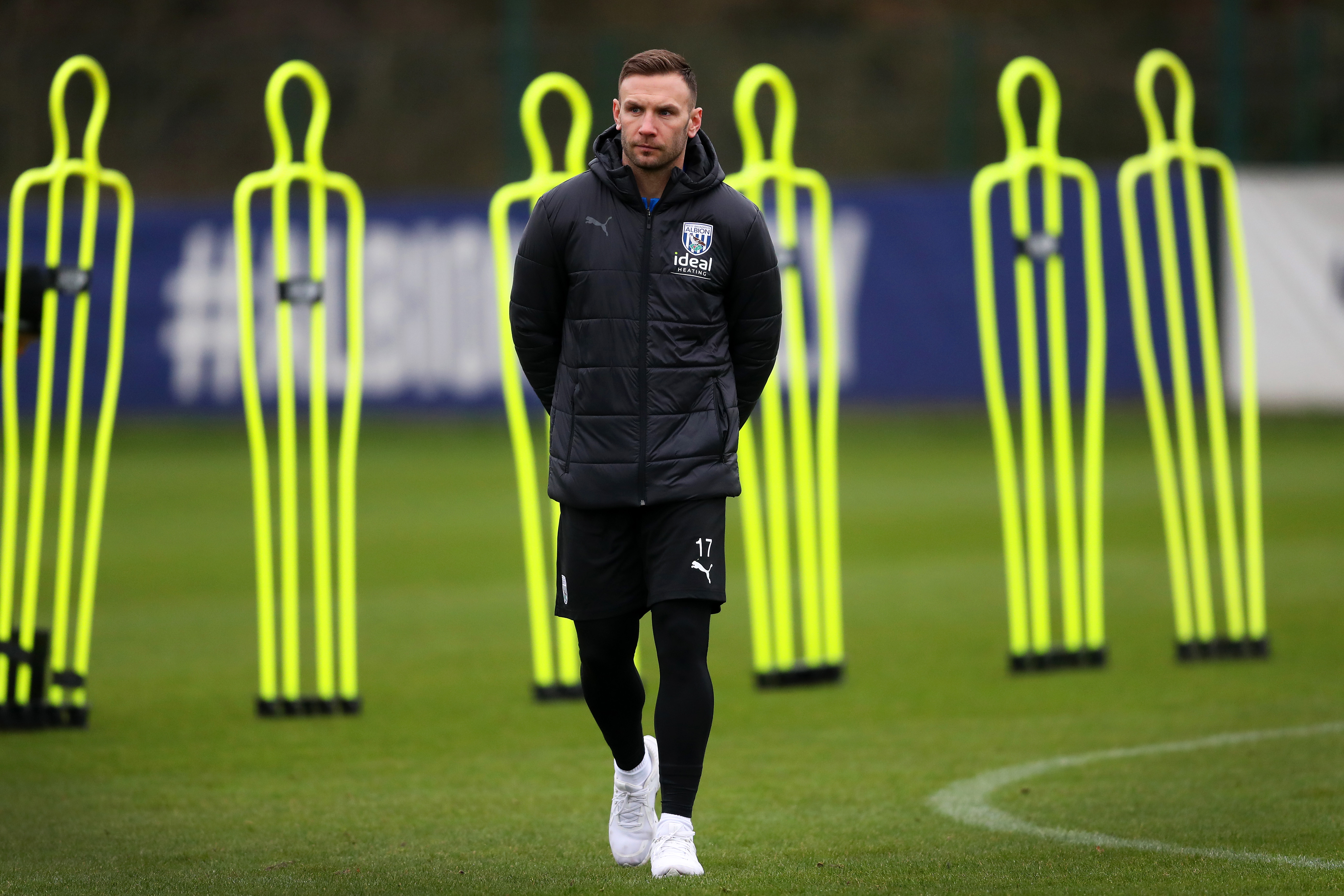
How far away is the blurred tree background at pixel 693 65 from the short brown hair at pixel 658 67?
55.4ft

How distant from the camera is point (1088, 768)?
5.57 meters

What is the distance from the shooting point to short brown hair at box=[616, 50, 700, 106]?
13.8 ft

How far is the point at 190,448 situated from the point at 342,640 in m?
12.1

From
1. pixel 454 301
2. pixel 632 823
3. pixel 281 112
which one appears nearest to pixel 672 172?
pixel 632 823

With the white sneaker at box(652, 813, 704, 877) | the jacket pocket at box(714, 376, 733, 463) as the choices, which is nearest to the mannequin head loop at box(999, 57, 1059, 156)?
the jacket pocket at box(714, 376, 733, 463)

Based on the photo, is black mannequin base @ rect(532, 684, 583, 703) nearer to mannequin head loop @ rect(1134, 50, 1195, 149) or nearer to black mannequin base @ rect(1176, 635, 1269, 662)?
black mannequin base @ rect(1176, 635, 1269, 662)

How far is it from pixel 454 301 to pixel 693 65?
453cm

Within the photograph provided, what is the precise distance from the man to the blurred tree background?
16841 mm

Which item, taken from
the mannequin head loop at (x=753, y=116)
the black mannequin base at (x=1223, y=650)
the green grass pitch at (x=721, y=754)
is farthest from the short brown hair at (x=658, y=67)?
the black mannequin base at (x=1223, y=650)

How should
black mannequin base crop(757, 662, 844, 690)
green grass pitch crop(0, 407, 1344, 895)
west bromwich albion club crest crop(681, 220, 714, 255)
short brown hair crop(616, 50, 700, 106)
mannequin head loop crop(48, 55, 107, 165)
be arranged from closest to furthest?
short brown hair crop(616, 50, 700, 106) → west bromwich albion club crest crop(681, 220, 714, 255) → green grass pitch crop(0, 407, 1344, 895) → mannequin head loop crop(48, 55, 107, 165) → black mannequin base crop(757, 662, 844, 690)

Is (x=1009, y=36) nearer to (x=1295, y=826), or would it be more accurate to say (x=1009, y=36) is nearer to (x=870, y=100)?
(x=870, y=100)

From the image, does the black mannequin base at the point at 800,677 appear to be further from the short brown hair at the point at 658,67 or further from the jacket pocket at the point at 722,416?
the short brown hair at the point at 658,67

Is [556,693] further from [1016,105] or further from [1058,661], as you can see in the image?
[1016,105]

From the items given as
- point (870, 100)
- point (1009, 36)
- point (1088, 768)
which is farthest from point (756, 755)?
point (1009, 36)
